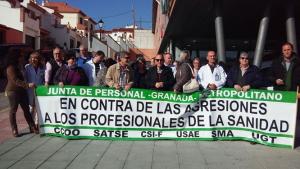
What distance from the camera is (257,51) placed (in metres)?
13.5

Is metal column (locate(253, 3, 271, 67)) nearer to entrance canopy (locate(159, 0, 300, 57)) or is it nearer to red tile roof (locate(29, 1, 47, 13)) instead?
entrance canopy (locate(159, 0, 300, 57))

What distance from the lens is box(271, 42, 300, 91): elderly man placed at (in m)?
8.34

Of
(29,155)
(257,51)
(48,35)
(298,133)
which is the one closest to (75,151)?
(29,155)

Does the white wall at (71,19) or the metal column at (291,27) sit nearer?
the metal column at (291,27)

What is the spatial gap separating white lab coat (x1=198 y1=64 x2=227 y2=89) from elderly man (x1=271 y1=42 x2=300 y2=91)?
40.7 inches

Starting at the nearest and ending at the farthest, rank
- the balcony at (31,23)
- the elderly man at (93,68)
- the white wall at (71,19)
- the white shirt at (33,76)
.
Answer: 1. the white shirt at (33,76)
2. the elderly man at (93,68)
3. the balcony at (31,23)
4. the white wall at (71,19)

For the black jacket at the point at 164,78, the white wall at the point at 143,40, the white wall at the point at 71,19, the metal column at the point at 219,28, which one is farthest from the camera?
the white wall at the point at 71,19

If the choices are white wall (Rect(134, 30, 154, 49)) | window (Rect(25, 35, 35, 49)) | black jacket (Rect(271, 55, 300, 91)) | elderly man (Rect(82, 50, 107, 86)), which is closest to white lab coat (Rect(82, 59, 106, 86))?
elderly man (Rect(82, 50, 107, 86))

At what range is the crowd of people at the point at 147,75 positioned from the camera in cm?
830

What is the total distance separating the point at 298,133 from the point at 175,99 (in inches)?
117

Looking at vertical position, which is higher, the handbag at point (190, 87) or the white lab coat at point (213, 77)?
the white lab coat at point (213, 77)

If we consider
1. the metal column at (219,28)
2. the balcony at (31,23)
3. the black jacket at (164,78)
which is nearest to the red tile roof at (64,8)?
the balcony at (31,23)

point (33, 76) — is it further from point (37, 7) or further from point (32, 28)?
point (37, 7)

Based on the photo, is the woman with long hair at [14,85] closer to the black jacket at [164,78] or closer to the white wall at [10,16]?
the black jacket at [164,78]
